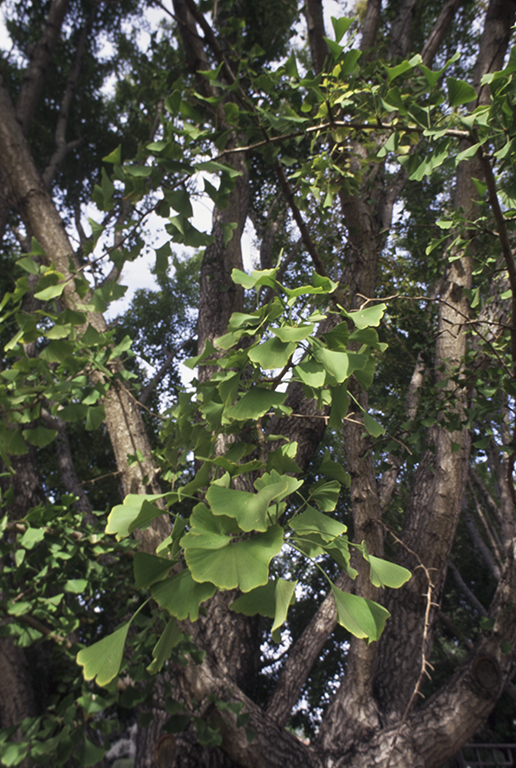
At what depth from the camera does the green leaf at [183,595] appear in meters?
0.48

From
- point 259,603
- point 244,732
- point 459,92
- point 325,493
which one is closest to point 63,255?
point 459,92

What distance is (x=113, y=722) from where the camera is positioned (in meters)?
1.51

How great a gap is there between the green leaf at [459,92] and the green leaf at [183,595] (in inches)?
39.5

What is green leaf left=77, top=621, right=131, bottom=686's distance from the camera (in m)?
0.53

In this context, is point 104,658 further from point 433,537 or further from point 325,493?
point 433,537

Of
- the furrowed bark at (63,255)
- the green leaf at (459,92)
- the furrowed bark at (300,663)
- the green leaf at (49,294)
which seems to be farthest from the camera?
the furrowed bark at (300,663)

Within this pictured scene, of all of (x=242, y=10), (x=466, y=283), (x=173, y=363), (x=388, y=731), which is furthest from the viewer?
(x=173, y=363)

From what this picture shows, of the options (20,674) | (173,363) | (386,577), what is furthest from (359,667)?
(173,363)

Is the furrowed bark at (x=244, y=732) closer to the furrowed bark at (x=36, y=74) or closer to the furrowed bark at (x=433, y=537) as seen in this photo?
the furrowed bark at (x=433, y=537)

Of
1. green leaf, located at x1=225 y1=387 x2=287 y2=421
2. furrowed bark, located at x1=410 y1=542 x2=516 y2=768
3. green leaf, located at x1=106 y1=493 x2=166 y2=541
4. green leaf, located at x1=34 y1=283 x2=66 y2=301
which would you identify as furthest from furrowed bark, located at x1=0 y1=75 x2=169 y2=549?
furrowed bark, located at x1=410 y1=542 x2=516 y2=768

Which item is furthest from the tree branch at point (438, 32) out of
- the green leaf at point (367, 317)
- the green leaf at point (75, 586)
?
the green leaf at point (75, 586)

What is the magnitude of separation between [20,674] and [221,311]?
2.76 m

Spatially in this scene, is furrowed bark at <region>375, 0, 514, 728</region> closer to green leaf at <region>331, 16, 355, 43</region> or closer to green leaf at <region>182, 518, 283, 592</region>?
green leaf at <region>331, 16, 355, 43</region>

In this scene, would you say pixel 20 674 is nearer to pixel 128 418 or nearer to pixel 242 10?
pixel 128 418
